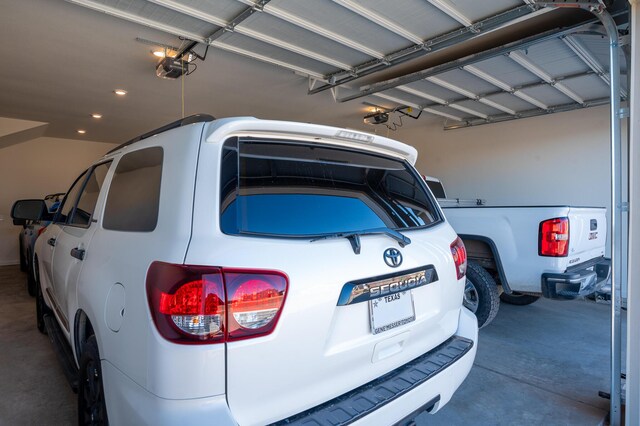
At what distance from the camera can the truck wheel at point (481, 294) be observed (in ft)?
12.8

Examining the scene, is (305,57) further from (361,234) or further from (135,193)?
(361,234)

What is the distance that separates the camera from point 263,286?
1296mm

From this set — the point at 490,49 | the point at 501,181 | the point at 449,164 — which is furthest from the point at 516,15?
the point at 449,164

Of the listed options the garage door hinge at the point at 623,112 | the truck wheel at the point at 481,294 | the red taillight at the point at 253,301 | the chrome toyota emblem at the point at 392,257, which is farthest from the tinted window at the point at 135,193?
the truck wheel at the point at 481,294

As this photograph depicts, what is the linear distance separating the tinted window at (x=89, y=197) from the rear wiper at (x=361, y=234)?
1.62 m

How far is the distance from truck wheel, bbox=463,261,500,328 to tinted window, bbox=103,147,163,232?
3.28 meters

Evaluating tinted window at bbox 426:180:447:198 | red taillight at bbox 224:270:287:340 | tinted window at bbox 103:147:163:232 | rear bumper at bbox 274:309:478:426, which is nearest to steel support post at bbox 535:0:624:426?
rear bumper at bbox 274:309:478:426

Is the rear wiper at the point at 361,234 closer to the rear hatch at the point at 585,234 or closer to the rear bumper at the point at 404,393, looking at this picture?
the rear bumper at the point at 404,393

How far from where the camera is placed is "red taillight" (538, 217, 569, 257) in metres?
3.48

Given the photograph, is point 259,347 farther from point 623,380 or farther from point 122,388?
point 623,380

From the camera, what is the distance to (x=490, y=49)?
178 inches

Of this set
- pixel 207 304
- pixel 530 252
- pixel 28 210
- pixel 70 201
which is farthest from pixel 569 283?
pixel 28 210

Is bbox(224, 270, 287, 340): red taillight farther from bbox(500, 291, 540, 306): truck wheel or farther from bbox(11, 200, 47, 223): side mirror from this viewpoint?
bbox(500, 291, 540, 306): truck wheel

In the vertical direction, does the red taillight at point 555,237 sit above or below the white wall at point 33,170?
below
